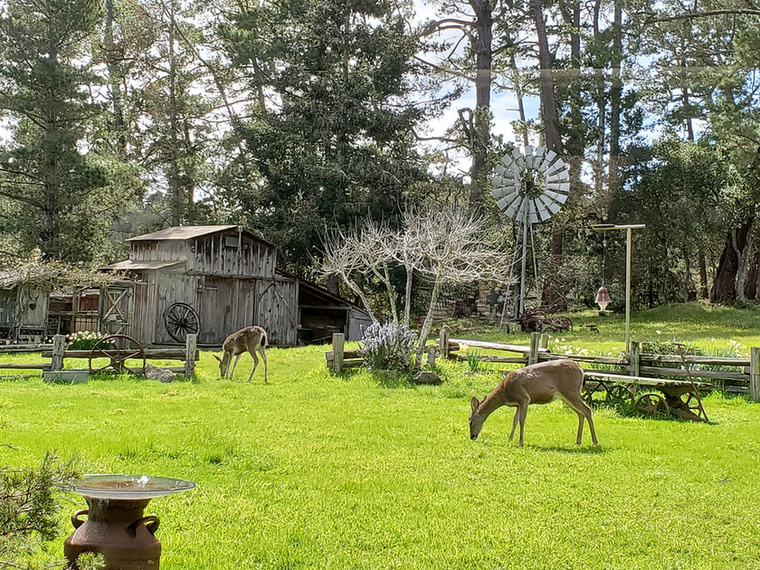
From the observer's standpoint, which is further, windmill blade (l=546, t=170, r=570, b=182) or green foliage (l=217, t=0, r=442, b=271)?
green foliage (l=217, t=0, r=442, b=271)

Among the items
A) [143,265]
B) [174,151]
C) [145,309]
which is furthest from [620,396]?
[174,151]

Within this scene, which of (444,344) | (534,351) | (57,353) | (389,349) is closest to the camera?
(57,353)

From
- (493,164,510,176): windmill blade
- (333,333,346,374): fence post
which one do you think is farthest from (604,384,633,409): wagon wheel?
(493,164,510,176): windmill blade

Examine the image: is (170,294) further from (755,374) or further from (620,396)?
(755,374)

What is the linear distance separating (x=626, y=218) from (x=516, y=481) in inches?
1230

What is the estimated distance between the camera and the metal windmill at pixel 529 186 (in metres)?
29.9

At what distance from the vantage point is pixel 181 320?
81.6 feet

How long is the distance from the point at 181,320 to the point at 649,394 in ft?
54.5

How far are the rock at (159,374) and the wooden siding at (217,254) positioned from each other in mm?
10129

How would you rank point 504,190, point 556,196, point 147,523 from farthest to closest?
point 504,190
point 556,196
point 147,523

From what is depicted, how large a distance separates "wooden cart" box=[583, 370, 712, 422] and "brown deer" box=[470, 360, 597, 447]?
2.90 meters

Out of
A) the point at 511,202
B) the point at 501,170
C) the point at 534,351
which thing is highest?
the point at 501,170

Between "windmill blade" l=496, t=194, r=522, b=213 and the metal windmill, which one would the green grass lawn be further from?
"windmill blade" l=496, t=194, r=522, b=213

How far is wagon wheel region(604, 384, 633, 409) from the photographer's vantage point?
1288 centimetres
